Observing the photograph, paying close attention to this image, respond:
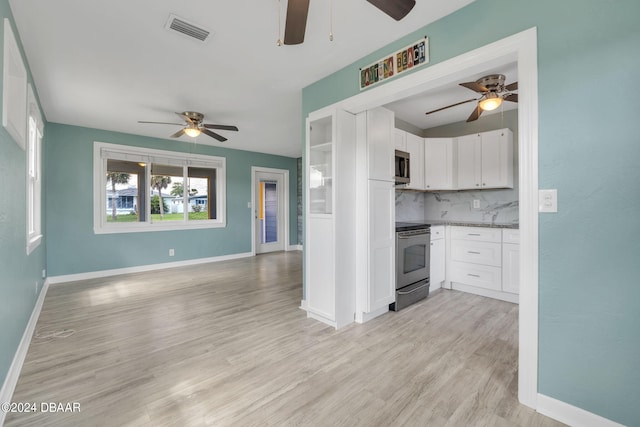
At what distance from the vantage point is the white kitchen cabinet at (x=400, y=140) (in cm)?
369

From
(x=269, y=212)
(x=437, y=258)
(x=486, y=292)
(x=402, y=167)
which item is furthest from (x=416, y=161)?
(x=269, y=212)

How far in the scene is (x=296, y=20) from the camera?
1.50 metres

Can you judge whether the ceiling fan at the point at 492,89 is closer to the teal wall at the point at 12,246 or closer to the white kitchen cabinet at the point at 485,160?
the white kitchen cabinet at the point at 485,160

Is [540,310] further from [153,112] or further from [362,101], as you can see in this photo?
[153,112]

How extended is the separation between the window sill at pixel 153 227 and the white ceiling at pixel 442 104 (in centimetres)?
443

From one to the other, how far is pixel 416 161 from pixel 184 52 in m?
3.12

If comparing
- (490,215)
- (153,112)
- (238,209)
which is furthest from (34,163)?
(490,215)

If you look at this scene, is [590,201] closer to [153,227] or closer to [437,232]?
[437,232]

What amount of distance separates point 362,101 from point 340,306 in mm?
1969

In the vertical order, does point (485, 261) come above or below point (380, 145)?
below

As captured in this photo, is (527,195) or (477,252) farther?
(477,252)

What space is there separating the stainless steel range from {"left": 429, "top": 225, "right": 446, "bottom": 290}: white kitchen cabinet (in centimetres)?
14

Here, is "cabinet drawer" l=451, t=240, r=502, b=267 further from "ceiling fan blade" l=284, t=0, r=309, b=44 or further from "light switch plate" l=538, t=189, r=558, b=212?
"ceiling fan blade" l=284, t=0, r=309, b=44

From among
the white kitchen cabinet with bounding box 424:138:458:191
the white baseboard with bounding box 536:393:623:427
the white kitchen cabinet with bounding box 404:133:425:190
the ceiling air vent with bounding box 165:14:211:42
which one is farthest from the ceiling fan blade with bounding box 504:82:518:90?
the ceiling air vent with bounding box 165:14:211:42
